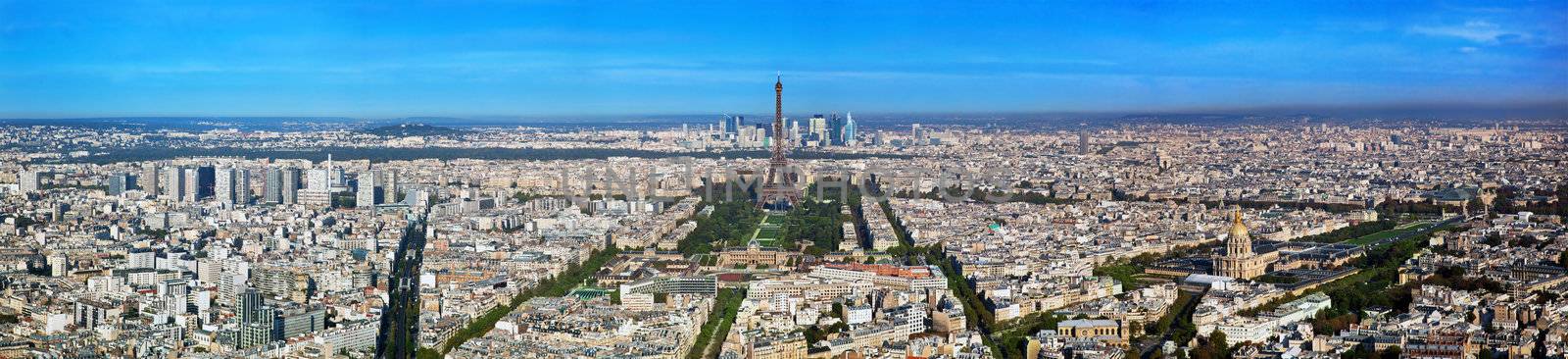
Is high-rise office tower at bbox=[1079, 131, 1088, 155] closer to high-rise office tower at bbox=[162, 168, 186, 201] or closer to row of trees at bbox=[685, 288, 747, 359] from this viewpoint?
high-rise office tower at bbox=[162, 168, 186, 201]

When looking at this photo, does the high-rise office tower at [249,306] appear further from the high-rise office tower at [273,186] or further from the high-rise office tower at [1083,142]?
the high-rise office tower at [1083,142]

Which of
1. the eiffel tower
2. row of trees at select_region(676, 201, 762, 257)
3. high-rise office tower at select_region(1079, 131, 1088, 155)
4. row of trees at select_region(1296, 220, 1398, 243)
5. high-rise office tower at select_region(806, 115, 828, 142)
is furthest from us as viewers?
high-rise office tower at select_region(806, 115, 828, 142)

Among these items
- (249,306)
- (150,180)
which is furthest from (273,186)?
(249,306)

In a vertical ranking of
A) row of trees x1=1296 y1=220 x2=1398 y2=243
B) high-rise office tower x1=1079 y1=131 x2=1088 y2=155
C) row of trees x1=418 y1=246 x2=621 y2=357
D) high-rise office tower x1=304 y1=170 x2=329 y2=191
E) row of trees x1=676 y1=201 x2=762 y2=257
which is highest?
high-rise office tower x1=1079 y1=131 x2=1088 y2=155

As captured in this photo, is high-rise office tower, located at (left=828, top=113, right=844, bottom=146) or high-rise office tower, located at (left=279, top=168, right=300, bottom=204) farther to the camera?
high-rise office tower, located at (left=828, top=113, right=844, bottom=146)

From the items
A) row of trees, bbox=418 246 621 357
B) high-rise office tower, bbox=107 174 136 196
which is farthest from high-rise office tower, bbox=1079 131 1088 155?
row of trees, bbox=418 246 621 357

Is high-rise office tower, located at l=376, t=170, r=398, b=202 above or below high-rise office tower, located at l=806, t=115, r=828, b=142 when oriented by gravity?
below

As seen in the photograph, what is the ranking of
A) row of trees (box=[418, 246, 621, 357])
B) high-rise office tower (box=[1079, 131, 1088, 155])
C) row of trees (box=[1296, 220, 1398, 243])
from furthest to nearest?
high-rise office tower (box=[1079, 131, 1088, 155])
row of trees (box=[1296, 220, 1398, 243])
row of trees (box=[418, 246, 621, 357])

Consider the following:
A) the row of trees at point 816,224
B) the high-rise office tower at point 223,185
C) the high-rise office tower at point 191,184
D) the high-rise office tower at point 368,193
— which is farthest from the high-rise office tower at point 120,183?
the row of trees at point 816,224

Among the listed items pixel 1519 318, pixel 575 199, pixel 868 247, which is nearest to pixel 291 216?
pixel 575 199
